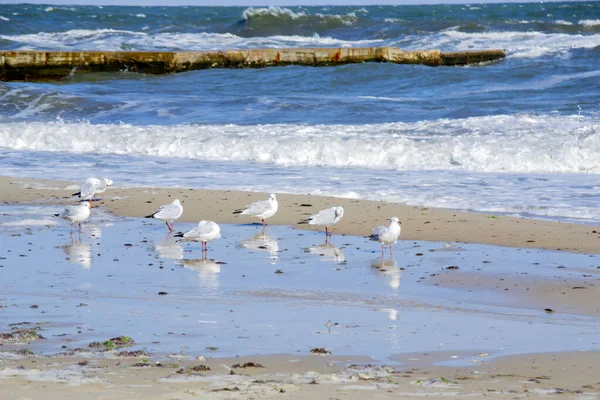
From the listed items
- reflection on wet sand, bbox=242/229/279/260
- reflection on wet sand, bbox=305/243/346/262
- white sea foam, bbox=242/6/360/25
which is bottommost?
reflection on wet sand, bbox=242/229/279/260

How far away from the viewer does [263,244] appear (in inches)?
345

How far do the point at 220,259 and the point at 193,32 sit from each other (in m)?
44.4

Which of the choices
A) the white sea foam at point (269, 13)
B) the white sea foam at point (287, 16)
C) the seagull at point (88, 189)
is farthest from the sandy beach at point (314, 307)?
the white sea foam at point (269, 13)

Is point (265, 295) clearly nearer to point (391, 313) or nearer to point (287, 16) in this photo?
point (391, 313)

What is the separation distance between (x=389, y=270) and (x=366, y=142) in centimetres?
751

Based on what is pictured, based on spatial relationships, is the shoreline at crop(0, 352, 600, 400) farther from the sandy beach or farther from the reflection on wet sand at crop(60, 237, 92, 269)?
the reflection on wet sand at crop(60, 237, 92, 269)

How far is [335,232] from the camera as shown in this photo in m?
9.37

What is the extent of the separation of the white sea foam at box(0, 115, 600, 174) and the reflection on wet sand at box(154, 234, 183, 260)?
5.58 m

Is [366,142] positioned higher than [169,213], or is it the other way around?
[366,142]

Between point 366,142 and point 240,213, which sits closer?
point 240,213

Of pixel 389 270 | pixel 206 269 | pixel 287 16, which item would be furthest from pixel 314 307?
pixel 287 16

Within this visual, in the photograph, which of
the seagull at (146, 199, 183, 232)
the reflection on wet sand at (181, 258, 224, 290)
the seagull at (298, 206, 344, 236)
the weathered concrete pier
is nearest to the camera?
the reflection on wet sand at (181, 258, 224, 290)

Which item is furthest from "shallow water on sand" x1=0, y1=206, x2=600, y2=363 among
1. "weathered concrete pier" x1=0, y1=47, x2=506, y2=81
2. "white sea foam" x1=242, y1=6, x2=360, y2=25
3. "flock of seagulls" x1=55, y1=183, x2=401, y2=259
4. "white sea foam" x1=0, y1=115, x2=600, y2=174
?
"white sea foam" x1=242, y1=6, x2=360, y2=25

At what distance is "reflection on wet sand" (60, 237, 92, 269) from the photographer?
784 cm
